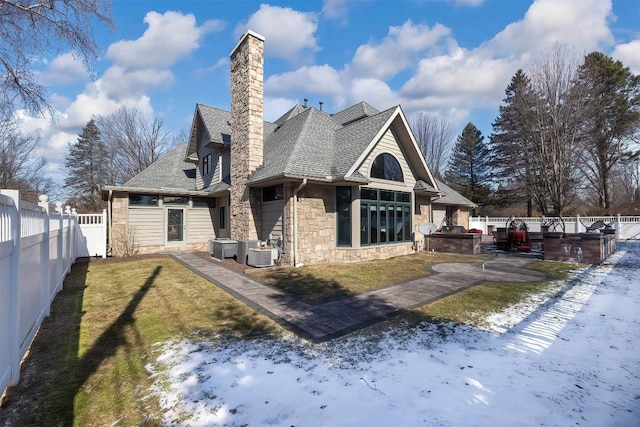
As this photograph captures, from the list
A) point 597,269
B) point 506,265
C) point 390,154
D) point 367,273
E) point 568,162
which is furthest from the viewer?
point 568,162

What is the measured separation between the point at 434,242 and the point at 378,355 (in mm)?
11743

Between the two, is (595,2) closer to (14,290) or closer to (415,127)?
(14,290)

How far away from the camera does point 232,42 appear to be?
1220 centimetres

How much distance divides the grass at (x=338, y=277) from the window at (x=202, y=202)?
7525 millimetres

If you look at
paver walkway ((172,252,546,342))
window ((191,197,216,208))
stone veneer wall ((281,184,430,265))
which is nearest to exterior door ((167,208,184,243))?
window ((191,197,216,208))

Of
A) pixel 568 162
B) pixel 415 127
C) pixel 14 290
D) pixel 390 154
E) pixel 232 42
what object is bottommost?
pixel 14 290

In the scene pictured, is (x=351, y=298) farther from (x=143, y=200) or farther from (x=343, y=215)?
(x=143, y=200)

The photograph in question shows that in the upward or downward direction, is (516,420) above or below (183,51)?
below

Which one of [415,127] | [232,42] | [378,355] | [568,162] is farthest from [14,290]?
[415,127]

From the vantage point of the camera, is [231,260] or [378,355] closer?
[378,355]

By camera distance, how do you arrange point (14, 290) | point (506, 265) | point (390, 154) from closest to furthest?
1. point (14, 290)
2. point (506, 265)
3. point (390, 154)

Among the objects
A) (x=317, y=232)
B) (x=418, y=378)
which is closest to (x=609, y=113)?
(x=317, y=232)

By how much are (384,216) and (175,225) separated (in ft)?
33.6

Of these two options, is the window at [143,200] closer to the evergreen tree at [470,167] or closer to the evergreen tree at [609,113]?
the evergreen tree at [609,113]
